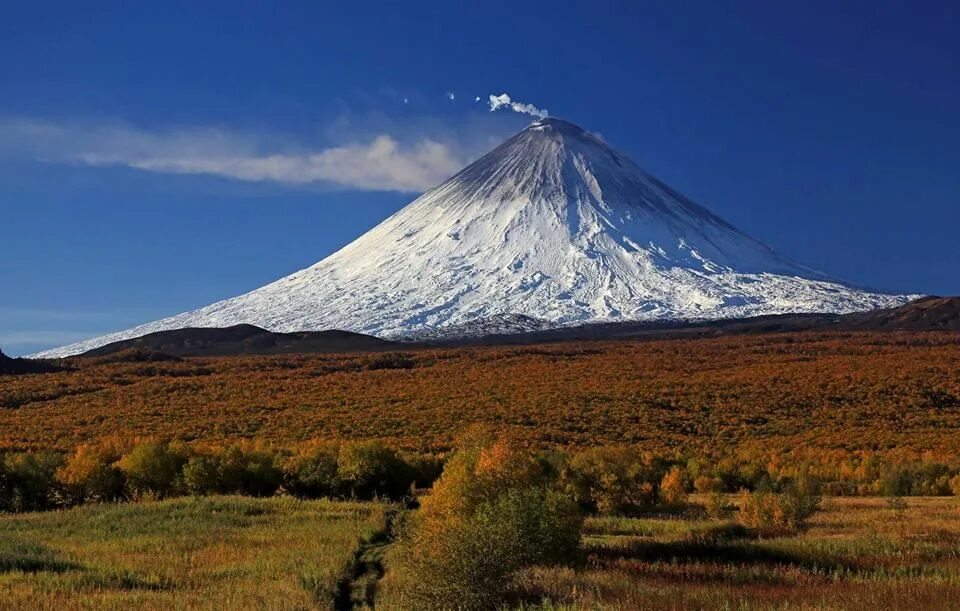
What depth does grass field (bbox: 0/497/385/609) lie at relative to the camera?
960cm

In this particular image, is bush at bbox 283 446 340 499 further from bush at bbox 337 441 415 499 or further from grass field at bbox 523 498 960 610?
grass field at bbox 523 498 960 610

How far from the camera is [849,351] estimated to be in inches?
2320

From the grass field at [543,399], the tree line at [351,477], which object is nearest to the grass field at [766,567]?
the tree line at [351,477]

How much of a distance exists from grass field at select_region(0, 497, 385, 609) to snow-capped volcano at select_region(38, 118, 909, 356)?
71164mm

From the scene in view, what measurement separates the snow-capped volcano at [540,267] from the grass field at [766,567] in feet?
241

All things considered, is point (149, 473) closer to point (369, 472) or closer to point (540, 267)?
point (369, 472)

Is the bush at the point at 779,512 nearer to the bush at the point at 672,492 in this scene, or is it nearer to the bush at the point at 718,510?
the bush at the point at 718,510

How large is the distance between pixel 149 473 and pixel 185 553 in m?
8.49

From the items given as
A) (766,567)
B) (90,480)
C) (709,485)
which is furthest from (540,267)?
(766,567)

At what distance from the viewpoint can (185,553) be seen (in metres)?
12.8

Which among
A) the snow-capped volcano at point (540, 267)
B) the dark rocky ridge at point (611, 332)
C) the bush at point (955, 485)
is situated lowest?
the bush at point (955, 485)

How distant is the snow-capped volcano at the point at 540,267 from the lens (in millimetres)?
93375

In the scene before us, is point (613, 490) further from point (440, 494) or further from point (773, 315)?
point (773, 315)

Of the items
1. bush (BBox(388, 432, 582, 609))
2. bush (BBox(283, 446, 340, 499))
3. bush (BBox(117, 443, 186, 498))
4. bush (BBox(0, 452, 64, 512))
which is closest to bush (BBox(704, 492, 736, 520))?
bush (BBox(388, 432, 582, 609))
